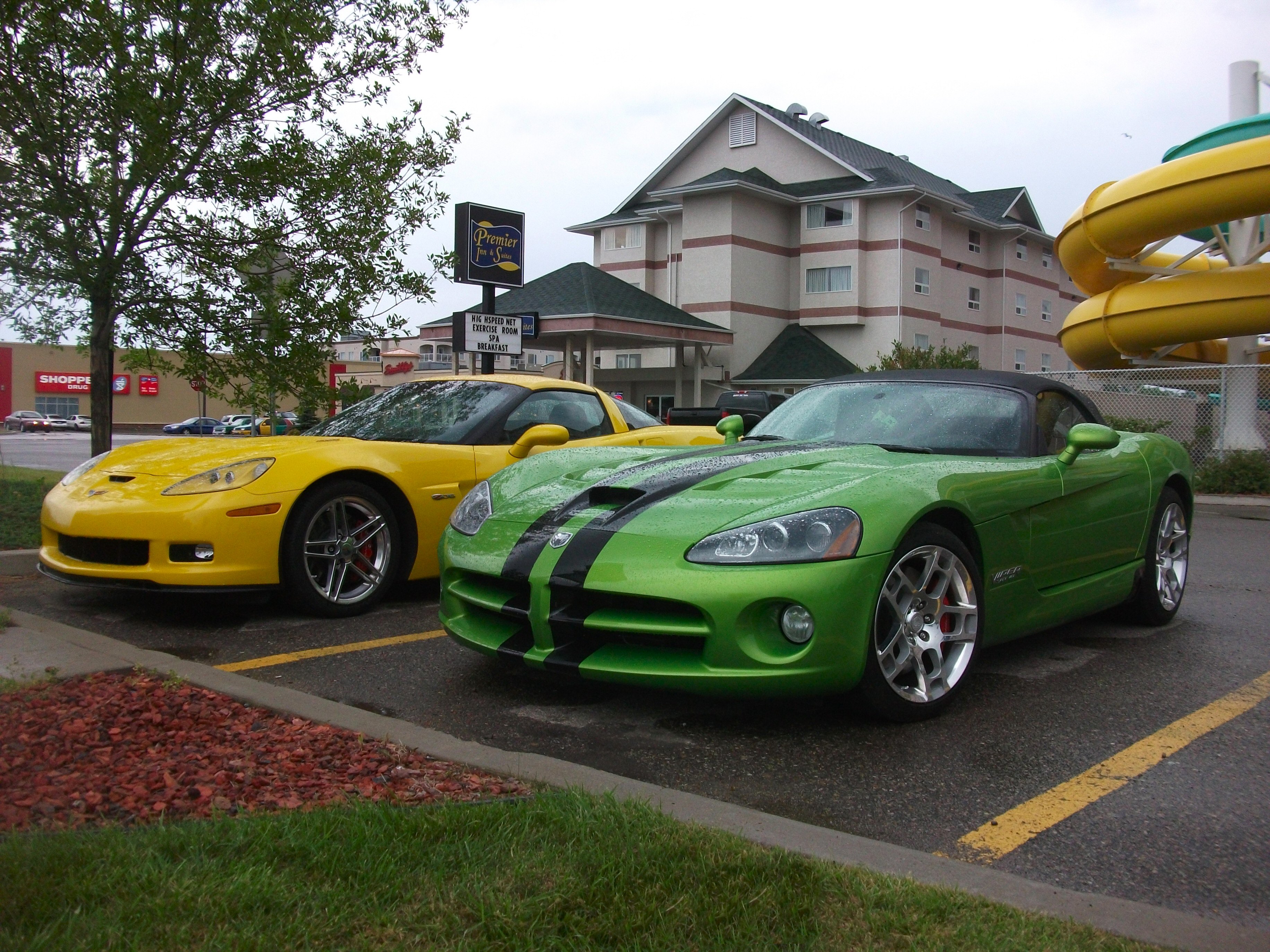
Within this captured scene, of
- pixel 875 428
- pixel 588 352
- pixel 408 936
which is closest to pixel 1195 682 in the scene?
pixel 875 428

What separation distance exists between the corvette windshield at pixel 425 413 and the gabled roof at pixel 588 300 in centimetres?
2527

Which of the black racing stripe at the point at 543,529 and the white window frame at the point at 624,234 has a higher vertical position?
the white window frame at the point at 624,234

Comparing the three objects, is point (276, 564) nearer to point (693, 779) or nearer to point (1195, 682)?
point (693, 779)

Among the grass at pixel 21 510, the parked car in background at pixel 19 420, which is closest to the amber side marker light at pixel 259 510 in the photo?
the grass at pixel 21 510

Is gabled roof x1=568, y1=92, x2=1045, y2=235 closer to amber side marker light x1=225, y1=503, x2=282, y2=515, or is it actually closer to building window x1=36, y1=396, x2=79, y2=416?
amber side marker light x1=225, y1=503, x2=282, y2=515

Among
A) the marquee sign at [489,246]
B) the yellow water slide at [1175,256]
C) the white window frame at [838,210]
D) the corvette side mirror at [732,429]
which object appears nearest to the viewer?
the corvette side mirror at [732,429]

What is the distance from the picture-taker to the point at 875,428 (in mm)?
4922

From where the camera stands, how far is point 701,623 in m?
3.48

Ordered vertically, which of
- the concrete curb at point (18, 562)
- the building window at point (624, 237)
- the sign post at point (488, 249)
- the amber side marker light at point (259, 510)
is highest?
the building window at point (624, 237)

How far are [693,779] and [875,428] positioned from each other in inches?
88.4

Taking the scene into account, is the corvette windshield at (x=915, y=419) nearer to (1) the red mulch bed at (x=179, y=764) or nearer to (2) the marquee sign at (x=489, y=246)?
(1) the red mulch bed at (x=179, y=764)

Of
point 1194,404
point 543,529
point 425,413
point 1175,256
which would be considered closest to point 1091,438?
point 543,529

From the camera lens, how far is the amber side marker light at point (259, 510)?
200 inches

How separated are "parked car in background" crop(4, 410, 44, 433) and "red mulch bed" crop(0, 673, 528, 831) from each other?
198ft
